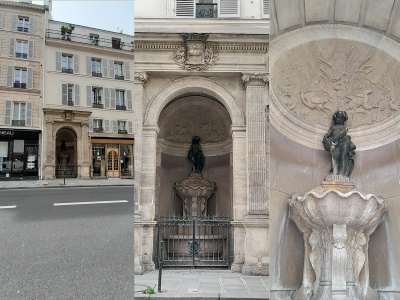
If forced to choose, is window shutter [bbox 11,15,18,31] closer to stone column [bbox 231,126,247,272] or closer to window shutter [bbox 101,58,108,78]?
window shutter [bbox 101,58,108,78]

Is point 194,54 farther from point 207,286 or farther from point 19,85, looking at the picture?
point 207,286

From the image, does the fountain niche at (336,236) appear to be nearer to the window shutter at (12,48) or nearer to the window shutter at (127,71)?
the window shutter at (127,71)

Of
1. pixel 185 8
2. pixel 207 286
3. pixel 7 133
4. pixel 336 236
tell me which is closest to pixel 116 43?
pixel 7 133

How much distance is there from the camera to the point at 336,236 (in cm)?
192

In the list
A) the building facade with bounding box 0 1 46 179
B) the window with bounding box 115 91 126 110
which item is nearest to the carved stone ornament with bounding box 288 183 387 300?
the window with bounding box 115 91 126 110

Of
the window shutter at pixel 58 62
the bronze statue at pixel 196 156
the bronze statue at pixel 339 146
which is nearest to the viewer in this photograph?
the window shutter at pixel 58 62

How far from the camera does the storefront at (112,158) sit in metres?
0.86

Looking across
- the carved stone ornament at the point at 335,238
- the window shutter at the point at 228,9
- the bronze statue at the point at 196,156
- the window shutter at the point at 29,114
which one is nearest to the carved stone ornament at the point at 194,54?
the window shutter at the point at 228,9

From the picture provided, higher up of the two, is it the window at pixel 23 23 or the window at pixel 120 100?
the window at pixel 23 23

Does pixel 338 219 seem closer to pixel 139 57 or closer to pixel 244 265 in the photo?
pixel 244 265

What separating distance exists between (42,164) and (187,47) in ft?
2.50

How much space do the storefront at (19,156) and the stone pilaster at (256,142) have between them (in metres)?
0.76

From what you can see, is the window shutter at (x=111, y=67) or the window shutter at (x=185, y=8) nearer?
the window shutter at (x=111, y=67)

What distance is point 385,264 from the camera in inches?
79.1
